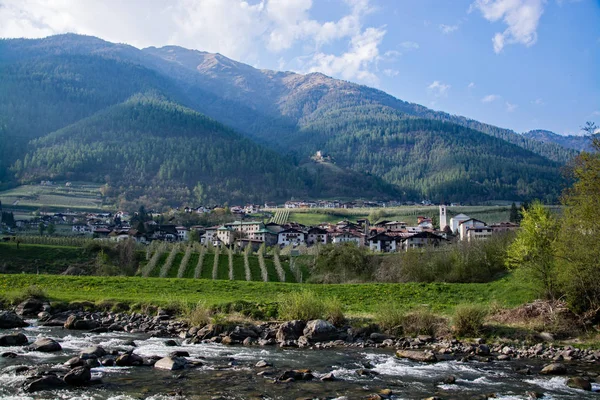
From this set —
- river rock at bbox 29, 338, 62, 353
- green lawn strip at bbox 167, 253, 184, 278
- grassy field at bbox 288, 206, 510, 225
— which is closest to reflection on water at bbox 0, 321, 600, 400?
river rock at bbox 29, 338, 62, 353

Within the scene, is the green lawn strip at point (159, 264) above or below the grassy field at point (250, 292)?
below

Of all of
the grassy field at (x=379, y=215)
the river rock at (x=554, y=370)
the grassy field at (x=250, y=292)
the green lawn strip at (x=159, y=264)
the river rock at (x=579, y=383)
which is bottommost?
the green lawn strip at (x=159, y=264)

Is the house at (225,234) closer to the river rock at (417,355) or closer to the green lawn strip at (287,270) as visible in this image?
the green lawn strip at (287,270)

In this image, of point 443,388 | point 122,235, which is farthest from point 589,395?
point 122,235

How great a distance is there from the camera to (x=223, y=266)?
242ft

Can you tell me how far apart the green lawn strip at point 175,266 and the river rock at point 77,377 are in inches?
1837

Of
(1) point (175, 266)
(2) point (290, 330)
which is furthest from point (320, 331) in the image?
(1) point (175, 266)

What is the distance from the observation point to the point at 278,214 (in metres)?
192

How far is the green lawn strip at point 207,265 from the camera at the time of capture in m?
68.0

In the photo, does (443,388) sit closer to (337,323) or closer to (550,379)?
(550,379)

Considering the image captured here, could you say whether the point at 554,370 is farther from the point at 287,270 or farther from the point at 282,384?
the point at 287,270

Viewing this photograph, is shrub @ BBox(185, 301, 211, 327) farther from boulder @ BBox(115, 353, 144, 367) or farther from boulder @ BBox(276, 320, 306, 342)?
boulder @ BBox(115, 353, 144, 367)

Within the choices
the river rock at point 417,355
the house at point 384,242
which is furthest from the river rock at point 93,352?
the house at point 384,242

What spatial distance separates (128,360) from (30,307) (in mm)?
20493
